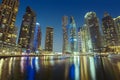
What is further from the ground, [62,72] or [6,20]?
[6,20]

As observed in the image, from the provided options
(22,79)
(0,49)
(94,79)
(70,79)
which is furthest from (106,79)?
(0,49)

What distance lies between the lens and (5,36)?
180500 millimetres

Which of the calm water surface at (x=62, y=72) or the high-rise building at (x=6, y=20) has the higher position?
the high-rise building at (x=6, y=20)

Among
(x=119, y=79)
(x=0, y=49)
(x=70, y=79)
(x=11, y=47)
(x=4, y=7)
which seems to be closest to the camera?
(x=119, y=79)

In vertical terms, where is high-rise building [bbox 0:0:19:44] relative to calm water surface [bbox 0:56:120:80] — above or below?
above

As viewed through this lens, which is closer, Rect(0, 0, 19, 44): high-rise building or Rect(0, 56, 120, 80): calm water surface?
Rect(0, 56, 120, 80): calm water surface

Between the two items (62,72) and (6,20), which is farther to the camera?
(6,20)

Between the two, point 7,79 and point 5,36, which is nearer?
point 7,79

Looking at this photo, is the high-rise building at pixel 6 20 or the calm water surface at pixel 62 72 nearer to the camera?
the calm water surface at pixel 62 72

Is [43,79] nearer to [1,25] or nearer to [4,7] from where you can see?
[1,25]

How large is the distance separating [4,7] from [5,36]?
42.8 meters

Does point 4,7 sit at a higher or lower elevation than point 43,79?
higher

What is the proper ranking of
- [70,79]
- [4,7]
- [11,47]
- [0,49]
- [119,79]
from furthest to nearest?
[4,7] < [11,47] < [0,49] < [70,79] < [119,79]

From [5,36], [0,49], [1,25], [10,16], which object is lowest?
[0,49]
